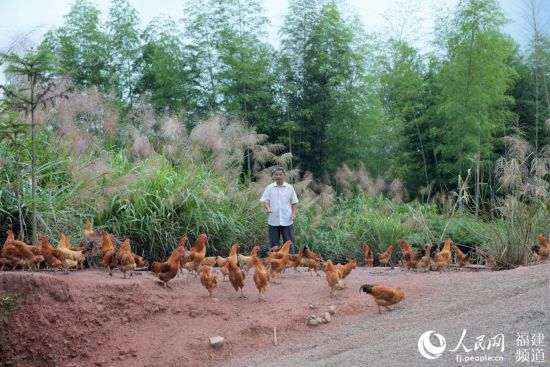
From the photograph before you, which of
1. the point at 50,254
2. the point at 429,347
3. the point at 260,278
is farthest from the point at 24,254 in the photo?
the point at 429,347

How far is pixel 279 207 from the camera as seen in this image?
8.55 metres

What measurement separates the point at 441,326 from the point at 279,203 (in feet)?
13.2

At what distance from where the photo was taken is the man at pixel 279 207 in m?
8.55

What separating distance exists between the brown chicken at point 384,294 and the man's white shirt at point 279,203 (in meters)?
2.79

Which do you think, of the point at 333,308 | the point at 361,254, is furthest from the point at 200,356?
the point at 361,254

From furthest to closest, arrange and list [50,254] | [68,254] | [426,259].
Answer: [426,259], [68,254], [50,254]

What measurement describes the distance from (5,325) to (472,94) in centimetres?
1094

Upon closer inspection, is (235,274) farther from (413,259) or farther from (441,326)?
(413,259)

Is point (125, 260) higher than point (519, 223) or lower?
lower

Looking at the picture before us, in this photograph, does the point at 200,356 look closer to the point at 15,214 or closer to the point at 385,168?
the point at 15,214

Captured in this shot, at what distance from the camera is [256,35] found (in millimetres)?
14695

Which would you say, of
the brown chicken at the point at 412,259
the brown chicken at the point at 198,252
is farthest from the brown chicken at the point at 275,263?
the brown chicken at the point at 412,259

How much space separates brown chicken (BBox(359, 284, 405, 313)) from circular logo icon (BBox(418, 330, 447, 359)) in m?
1.25

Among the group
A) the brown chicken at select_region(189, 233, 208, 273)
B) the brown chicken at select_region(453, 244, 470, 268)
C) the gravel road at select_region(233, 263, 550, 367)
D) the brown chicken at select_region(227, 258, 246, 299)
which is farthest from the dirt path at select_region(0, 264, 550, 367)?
the brown chicken at select_region(453, 244, 470, 268)
